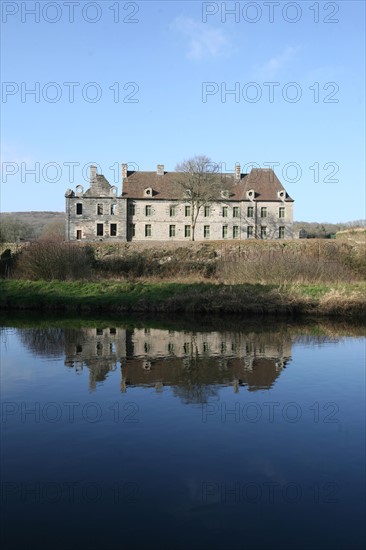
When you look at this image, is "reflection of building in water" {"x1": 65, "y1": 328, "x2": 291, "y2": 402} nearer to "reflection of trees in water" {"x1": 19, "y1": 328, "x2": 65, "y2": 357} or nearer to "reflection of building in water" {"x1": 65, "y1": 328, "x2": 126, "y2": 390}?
"reflection of building in water" {"x1": 65, "y1": 328, "x2": 126, "y2": 390}

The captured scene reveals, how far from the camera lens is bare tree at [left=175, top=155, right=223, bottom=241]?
51875mm

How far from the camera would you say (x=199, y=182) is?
51.9 m

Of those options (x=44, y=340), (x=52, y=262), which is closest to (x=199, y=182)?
(x=52, y=262)

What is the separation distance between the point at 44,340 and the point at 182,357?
482 cm

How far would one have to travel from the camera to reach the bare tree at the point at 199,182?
51.9 m

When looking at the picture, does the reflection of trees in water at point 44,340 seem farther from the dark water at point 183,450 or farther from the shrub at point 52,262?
the shrub at point 52,262

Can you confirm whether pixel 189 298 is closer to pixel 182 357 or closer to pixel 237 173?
pixel 182 357

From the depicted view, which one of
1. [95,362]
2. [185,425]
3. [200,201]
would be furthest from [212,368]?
[200,201]

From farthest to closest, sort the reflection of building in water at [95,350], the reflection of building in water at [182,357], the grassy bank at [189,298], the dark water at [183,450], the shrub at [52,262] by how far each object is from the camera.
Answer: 1. the shrub at [52,262]
2. the grassy bank at [189,298]
3. the reflection of building in water at [95,350]
4. the reflection of building in water at [182,357]
5. the dark water at [183,450]

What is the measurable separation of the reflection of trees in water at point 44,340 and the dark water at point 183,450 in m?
0.50

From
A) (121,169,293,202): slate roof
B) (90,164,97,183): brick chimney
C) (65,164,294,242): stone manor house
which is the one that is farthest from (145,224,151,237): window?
(90,164,97,183): brick chimney

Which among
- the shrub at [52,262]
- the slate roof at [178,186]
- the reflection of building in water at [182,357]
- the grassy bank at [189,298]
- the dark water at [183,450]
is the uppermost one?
the slate roof at [178,186]

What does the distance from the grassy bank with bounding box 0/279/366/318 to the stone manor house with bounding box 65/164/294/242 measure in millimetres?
28546

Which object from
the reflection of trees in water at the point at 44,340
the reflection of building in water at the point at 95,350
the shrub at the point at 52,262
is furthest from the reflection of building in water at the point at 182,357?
the shrub at the point at 52,262
